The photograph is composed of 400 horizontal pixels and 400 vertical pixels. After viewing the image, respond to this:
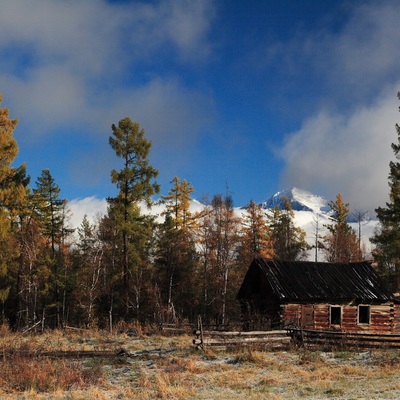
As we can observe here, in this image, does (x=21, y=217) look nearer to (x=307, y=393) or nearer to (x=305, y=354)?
(x=305, y=354)

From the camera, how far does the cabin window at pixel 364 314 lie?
101 feet

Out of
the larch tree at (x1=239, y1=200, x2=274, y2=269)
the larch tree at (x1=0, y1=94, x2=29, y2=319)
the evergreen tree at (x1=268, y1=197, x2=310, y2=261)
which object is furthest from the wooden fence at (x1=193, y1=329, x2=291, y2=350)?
the evergreen tree at (x1=268, y1=197, x2=310, y2=261)

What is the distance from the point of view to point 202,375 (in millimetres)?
15094

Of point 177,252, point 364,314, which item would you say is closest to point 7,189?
point 177,252

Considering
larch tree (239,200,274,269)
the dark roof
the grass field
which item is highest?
larch tree (239,200,274,269)

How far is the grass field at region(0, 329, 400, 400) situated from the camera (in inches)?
488

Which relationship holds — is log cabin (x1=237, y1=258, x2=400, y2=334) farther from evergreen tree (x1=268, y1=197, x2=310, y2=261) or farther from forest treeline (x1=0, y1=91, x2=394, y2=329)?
evergreen tree (x1=268, y1=197, x2=310, y2=261)

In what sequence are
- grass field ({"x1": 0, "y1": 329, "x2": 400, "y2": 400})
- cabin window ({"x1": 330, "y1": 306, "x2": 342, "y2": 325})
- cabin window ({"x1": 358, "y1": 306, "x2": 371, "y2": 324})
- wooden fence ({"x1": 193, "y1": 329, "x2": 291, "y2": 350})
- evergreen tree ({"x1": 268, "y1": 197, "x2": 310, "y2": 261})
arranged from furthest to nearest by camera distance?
1. evergreen tree ({"x1": 268, "y1": 197, "x2": 310, "y2": 261})
2. cabin window ({"x1": 358, "y1": 306, "x2": 371, "y2": 324})
3. cabin window ({"x1": 330, "y1": 306, "x2": 342, "y2": 325})
4. wooden fence ({"x1": 193, "y1": 329, "x2": 291, "y2": 350})
5. grass field ({"x1": 0, "y1": 329, "x2": 400, "y2": 400})

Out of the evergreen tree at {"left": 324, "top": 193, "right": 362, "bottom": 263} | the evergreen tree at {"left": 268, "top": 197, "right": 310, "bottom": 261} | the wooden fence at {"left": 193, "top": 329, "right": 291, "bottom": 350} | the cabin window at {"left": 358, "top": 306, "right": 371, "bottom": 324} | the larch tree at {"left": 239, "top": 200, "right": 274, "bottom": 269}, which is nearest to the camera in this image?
the wooden fence at {"left": 193, "top": 329, "right": 291, "bottom": 350}

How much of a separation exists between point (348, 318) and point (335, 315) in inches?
55.0

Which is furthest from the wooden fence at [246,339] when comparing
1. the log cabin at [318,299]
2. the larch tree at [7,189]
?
the larch tree at [7,189]

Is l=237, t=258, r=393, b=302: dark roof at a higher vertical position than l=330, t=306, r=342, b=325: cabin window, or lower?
higher

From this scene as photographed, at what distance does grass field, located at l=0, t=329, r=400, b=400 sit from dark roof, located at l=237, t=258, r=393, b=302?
9504 mm

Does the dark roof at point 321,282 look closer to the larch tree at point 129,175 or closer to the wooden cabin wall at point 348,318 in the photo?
the wooden cabin wall at point 348,318
